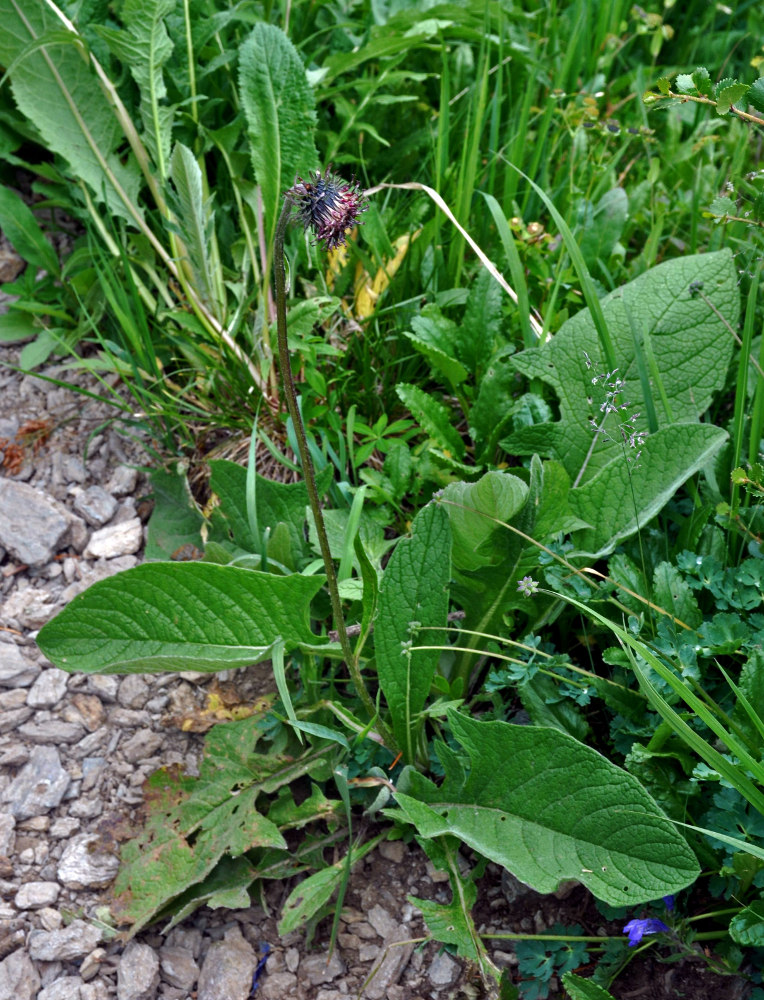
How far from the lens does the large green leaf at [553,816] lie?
4.66ft

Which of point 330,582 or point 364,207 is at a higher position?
point 364,207

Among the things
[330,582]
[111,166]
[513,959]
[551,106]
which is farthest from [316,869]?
[551,106]

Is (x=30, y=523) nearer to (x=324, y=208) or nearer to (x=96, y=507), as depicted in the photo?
(x=96, y=507)

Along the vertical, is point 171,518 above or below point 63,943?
above

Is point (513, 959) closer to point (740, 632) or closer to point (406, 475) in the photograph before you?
point (740, 632)

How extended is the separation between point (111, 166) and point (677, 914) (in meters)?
2.37

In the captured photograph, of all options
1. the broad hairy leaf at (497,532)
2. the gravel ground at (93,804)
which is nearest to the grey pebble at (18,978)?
the gravel ground at (93,804)

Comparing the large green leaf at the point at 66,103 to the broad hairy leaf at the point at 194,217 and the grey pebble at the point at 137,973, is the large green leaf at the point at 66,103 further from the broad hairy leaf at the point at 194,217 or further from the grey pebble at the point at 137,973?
the grey pebble at the point at 137,973

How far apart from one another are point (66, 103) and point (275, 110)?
66 cm

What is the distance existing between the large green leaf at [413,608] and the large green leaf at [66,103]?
1422 millimetres

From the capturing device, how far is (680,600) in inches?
67.4

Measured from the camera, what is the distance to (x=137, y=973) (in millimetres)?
1733

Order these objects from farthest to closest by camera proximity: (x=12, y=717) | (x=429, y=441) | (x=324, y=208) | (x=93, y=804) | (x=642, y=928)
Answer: (x=429, y=441), (x=12, y=717), (x=93, y=804), (x=642, y=928), (x=324, y=208)

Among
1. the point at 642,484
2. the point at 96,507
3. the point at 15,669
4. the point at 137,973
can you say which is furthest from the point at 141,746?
the point at 642,484
